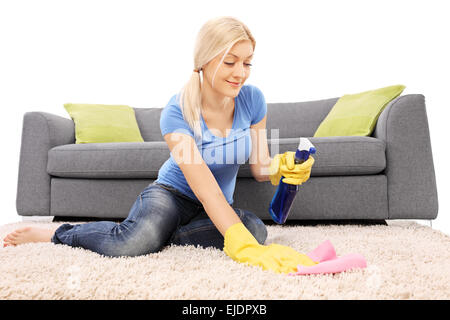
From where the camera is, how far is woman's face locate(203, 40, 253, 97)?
1.02 meters

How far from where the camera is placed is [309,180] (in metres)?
1.76

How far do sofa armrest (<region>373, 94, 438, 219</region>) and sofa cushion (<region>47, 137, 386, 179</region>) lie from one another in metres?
0.07

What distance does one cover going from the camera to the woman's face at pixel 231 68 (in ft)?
3.36

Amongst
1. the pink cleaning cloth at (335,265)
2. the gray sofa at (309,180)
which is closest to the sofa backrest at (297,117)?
the gray sofa at (309,180)

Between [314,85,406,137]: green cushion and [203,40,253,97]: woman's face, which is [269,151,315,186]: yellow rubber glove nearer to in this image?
[203,40,253,97]: woman's face

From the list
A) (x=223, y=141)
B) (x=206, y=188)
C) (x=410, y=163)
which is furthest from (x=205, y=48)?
(x=410, y=163)

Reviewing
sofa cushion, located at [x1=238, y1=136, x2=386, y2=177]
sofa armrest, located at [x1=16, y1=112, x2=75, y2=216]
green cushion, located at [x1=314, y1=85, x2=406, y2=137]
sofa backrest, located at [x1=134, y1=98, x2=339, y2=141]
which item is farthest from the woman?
sofa backrest, located at [x1=134, y1=98, x2=339, y2=141]

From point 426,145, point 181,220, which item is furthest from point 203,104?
point 426,145

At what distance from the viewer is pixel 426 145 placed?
1.72 m

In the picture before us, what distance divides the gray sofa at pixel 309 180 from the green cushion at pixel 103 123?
26 centimetres

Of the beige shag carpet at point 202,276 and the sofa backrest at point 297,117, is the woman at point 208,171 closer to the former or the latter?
the beige shag carpet at point 202,276

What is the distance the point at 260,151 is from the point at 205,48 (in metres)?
0.46

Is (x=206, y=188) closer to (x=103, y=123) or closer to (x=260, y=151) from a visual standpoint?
(x=260, y=151)

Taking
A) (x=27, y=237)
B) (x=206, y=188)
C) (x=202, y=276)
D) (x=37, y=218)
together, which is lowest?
(x=37, y=218)
